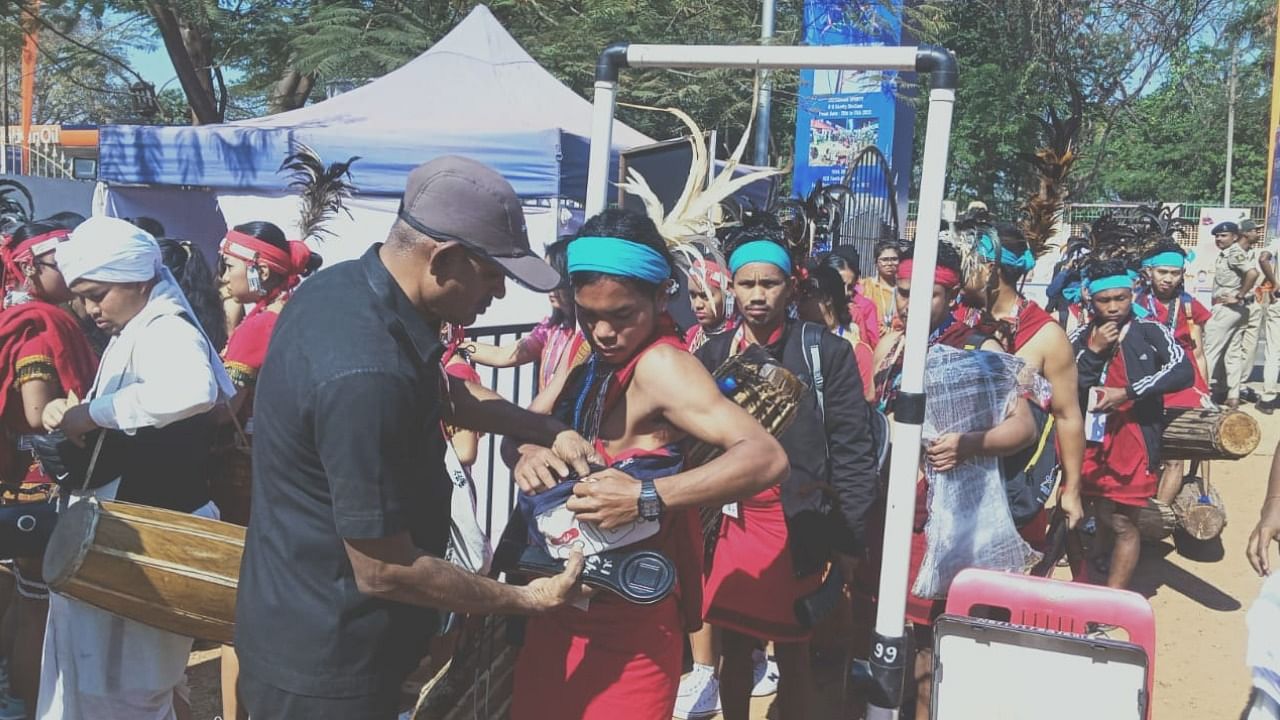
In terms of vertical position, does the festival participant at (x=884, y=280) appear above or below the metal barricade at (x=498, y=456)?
above

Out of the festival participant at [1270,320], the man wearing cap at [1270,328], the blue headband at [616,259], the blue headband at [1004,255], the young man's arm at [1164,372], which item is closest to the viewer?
the blue headband at [616,259]

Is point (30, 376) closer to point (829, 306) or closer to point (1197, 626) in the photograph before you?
point (829, 306)

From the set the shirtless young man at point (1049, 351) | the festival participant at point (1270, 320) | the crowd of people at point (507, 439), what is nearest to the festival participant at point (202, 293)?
the crowd of people at point (507, 439)

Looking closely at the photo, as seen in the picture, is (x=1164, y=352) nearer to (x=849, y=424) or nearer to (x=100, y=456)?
(x=849, y=424)

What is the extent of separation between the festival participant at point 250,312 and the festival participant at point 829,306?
2224 millimetres

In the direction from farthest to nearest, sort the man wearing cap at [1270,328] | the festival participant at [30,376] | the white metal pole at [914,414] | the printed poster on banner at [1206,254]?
1. the printed poster on banner at [1206,254]
2. the man wearing cap at [1270,328]
3. the festival participant at [30,376]
4. the white metal pole at [914,414]

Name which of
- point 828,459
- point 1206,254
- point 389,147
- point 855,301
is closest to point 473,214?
point 828,459

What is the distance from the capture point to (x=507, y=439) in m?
3.25

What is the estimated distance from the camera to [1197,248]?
22.2 m

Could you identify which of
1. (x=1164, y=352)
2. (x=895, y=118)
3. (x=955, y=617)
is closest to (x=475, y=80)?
(x=895, y=118)

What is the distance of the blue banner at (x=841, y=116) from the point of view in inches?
421

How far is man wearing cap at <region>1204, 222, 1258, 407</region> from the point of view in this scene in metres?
11.8

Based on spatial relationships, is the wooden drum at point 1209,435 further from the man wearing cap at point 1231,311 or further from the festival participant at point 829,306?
the man wearing cap at point 1231,311

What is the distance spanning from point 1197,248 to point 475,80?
1833 centimetres
